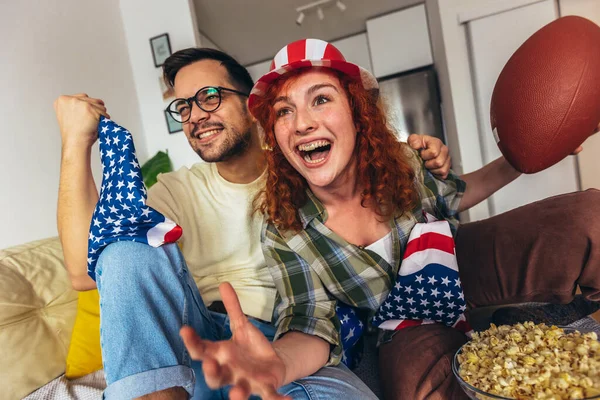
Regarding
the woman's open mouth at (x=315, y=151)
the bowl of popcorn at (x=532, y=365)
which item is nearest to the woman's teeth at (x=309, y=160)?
the woman's open mouth at (x=315, y=151)

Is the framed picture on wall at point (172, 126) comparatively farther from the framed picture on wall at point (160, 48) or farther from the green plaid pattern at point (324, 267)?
the green plaid pattern at point (324, 267)

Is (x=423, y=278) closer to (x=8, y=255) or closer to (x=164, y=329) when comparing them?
(x=164, y=329)

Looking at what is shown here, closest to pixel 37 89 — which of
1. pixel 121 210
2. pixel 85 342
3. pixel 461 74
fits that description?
pixel 85 342

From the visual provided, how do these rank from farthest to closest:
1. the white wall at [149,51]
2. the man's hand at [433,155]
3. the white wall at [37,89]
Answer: the white wall at [149,51], the white wall at [37,89], the man's hand at [433,155]

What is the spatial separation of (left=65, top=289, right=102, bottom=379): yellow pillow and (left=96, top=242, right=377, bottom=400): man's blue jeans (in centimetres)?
54

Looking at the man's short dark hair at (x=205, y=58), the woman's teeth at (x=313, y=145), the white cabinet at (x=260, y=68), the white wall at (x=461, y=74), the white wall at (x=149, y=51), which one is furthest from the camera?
the white cabinet at (x=260, y=68)

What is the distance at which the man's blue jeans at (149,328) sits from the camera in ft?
2.26

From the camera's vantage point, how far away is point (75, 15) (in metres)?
2.18

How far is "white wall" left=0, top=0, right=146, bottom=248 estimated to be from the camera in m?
1.67

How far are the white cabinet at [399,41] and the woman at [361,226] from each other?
2845 millimetres

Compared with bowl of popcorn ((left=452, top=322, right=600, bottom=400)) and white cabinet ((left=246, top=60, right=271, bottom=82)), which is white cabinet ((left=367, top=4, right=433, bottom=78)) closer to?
white cabinet ((left=246, top=60, right=271, bottom=82))

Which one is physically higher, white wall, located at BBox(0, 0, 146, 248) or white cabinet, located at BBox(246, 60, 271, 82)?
white cabinet, located at BBox(246, 60, 271, 82)

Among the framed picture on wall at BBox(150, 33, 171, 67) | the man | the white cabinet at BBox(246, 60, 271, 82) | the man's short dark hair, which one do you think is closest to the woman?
the man

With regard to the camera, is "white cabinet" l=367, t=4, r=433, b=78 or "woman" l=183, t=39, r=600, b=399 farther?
"white cabinet" l=367, t=4, r=433, b=78
